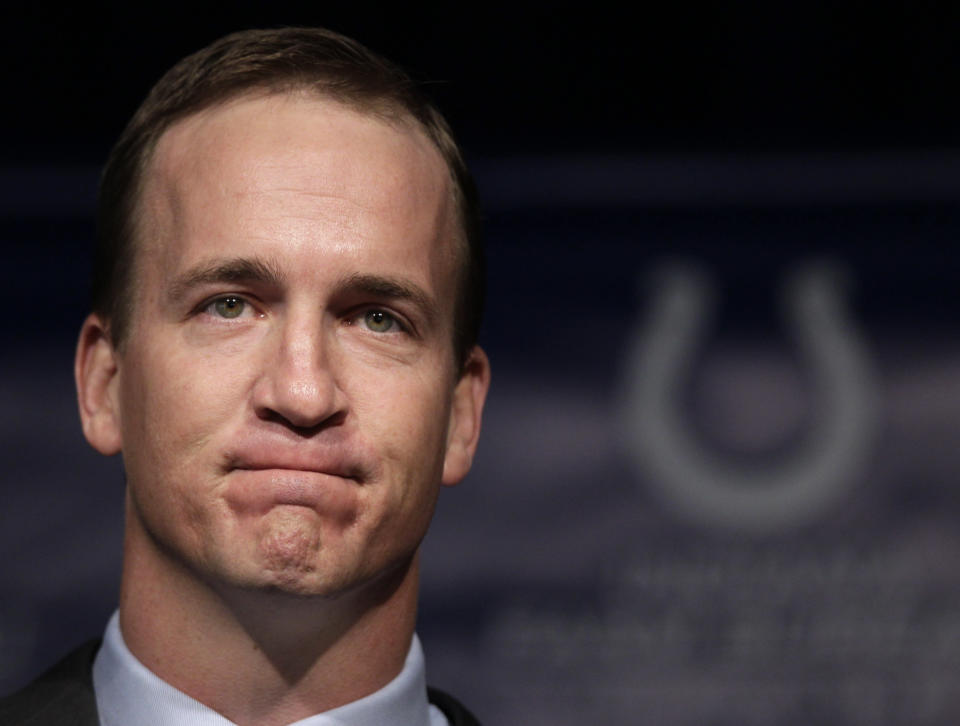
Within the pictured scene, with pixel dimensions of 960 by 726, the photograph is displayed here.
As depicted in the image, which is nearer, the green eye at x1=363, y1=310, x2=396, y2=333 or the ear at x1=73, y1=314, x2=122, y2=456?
the green eye at x1=363, y1=310, x2=396, y2=333

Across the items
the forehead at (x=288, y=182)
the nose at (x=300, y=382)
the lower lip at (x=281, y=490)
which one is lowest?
the lower lip at (x=281, y=490)

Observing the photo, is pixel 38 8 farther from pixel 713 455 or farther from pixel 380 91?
pixel 713 455

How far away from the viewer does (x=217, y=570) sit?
7.30 feet

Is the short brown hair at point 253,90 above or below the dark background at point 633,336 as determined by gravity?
above

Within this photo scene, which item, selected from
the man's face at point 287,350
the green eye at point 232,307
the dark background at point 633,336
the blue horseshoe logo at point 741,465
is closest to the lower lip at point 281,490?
the man's face at point 287,350

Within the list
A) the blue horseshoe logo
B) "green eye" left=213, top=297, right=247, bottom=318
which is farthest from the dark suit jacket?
the blue horseshoe logo

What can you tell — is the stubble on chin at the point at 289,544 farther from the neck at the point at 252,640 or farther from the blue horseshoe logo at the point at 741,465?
the blue horseshoe logo at the point at 741,465

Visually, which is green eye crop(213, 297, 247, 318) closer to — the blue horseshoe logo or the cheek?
the cheek

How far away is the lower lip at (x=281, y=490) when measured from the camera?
221 cm

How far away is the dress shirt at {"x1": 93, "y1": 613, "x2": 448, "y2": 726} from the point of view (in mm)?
2326

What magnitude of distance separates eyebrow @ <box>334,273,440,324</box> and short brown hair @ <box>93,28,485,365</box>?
134mm

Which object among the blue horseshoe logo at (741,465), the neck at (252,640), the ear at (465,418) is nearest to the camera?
the neck at (252,640)

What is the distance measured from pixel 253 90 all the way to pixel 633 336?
1666 millimetres

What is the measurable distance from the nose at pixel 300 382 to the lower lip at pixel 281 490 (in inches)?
3.2
